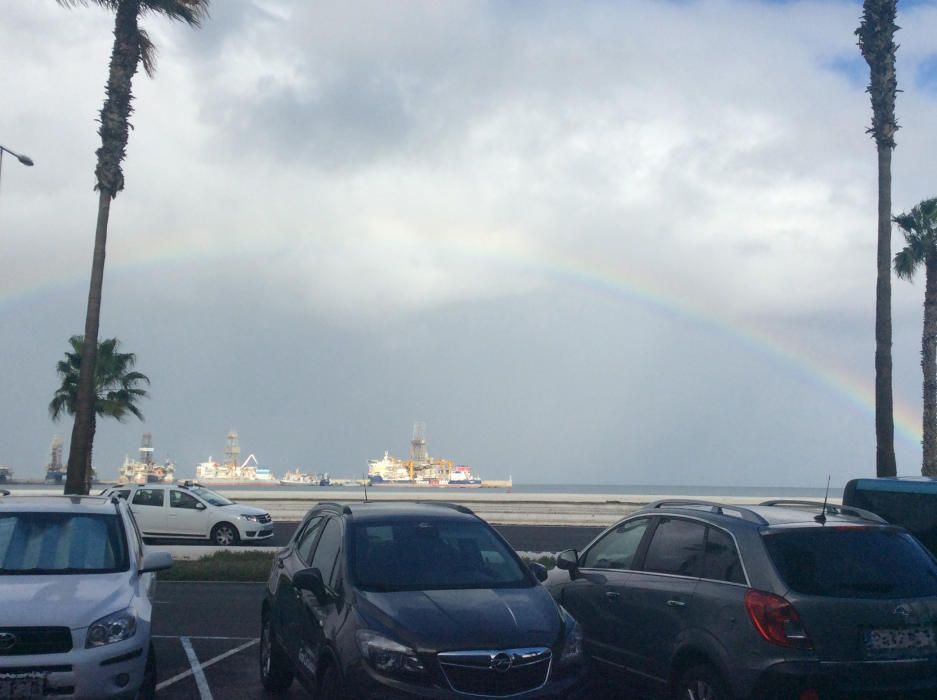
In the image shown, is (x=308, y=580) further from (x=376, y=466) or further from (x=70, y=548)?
(x=376, y=466)

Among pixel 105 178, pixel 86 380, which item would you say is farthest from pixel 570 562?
pixel 105 178

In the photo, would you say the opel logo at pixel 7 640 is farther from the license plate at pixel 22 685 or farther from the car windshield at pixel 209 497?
the car windshield at pixel 209 497

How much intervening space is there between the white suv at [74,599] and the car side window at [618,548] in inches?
142

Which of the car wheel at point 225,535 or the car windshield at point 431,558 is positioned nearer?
the car windshield at point 431,558

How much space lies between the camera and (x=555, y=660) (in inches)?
243

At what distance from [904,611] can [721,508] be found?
148cm

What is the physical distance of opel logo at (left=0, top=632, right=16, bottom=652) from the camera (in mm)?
6367

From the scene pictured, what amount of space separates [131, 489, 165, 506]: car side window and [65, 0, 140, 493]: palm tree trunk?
3.51 metres

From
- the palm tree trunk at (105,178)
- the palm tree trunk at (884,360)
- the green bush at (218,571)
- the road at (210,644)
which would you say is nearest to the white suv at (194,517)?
the palm tree trunk at (105,178)

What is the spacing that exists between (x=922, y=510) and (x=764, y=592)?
3503 millimetres

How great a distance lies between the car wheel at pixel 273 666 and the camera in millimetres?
8492

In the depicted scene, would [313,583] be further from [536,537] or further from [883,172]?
[536,537]

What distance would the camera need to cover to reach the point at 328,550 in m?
7.64

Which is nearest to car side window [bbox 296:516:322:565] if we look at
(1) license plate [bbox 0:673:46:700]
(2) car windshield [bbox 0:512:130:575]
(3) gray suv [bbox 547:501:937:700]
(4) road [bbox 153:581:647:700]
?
(4) road [bbox 153:581:647:700]
